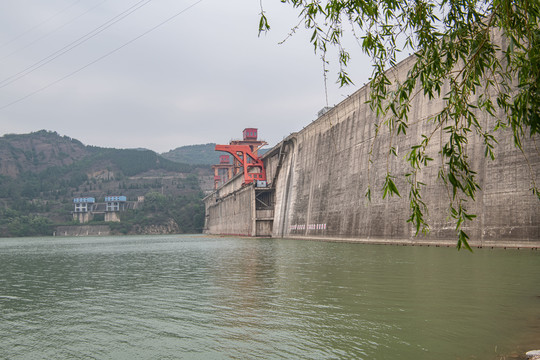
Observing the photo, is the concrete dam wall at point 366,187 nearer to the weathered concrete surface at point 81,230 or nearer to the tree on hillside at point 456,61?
the tree on hillside at point 456,61

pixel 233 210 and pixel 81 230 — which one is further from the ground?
pixel 233 210

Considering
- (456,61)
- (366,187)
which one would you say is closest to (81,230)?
(366,187)

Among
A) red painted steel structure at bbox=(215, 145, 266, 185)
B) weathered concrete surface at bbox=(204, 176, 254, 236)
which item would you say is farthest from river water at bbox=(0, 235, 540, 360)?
red painted steel structure at bbox=(215, 145, 266, 185)

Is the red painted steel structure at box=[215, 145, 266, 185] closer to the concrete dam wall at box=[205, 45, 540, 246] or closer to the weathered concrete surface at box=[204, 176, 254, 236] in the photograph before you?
the concrete dam wall at box=[205, 45, 540, 246]

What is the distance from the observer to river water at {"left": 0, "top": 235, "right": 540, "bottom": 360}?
723 centimetres

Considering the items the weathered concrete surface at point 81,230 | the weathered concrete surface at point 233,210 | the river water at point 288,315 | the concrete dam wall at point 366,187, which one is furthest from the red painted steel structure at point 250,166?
the weathered concrete surface at point 81,230

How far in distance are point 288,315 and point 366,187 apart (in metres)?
28.4

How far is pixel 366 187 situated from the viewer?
121 feet

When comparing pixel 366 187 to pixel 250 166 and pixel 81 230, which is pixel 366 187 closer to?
pixel 250 166

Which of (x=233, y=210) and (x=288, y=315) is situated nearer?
(x=288, y=315)

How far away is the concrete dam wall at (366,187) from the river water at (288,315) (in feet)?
8.92

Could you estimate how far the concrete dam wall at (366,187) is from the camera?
2255 cm

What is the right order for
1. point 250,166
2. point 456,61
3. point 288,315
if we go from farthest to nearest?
point 250,166, point 288,315, point 456,61

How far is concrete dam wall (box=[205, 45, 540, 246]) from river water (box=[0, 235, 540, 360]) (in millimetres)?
2718
